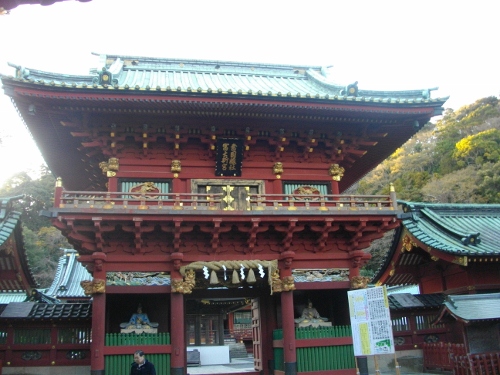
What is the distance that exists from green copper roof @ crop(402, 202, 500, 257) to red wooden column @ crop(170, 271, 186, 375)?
7418 mm

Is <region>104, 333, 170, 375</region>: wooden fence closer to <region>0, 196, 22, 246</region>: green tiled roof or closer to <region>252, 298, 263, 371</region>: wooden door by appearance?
<region>252, 298, 263, 371</region>: wooden door

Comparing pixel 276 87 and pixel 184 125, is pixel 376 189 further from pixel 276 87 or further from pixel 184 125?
pixel 184 125

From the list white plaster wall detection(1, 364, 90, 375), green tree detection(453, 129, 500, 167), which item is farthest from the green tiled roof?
green tree detection(453, 129, 500, 167)

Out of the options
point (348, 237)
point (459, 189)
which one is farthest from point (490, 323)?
point (459, 189)

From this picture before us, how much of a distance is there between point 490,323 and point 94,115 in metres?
13.4

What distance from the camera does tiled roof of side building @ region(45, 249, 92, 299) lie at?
29.7m

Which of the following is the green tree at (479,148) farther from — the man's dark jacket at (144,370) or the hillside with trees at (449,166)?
the man's dark jacket at (144,370)

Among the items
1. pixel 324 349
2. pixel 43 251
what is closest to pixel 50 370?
pixel 324 349

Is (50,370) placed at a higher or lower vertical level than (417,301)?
lower

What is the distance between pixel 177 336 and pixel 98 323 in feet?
7.28

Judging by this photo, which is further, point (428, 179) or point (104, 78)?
point (428, 179)

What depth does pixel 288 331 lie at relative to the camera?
548 inches

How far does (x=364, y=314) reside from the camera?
10.8 m

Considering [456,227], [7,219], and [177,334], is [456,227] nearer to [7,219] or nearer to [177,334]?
[177,334]
